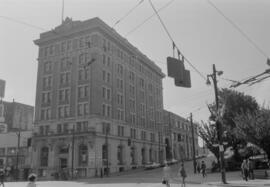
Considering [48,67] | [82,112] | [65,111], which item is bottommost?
[82,112]

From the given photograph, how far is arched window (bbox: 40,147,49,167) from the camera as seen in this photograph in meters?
58.2

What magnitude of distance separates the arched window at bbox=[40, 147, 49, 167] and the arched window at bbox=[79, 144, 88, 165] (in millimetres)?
7780

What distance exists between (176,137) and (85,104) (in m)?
47.9

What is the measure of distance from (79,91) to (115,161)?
1520 cm

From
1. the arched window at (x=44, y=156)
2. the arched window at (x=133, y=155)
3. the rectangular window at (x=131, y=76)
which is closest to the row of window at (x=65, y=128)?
the arched window at (x=44, y=156)

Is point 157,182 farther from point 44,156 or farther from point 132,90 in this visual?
point 132,90

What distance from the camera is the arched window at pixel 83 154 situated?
178 feet

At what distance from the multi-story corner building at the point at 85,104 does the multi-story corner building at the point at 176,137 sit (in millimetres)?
19065

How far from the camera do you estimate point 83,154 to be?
54625 mm

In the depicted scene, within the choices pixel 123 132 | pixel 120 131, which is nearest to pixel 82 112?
pixel 120 131

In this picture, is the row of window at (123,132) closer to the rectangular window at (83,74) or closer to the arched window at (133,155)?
the arched window at (133,155)

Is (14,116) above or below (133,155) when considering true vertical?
above

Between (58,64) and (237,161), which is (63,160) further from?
(237,161)

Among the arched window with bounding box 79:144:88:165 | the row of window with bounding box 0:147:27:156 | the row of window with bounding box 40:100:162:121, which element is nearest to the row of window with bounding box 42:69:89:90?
the row of window with bounding box 40:100:162:121
